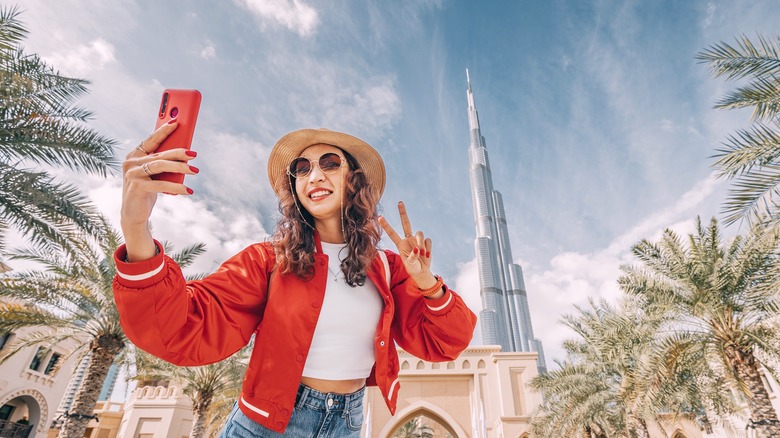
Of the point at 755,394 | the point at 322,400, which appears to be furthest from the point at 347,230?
the point at 755,394

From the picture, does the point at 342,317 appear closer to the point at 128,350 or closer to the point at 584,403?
the point at 128,350

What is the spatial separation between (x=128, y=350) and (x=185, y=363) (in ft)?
42.5

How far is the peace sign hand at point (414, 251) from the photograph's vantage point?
1556 mm

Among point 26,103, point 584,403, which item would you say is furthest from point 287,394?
point 584,403

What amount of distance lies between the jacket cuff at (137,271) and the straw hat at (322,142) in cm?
105

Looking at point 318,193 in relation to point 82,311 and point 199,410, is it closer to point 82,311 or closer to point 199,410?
point 82,311

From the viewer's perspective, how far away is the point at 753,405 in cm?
966

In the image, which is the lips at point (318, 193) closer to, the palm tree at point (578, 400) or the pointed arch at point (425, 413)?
the palm tree at point (578, 400)

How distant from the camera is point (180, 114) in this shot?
121 centimetres

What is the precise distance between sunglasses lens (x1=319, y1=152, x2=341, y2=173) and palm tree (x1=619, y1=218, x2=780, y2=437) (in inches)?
429

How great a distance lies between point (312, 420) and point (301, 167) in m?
1.13

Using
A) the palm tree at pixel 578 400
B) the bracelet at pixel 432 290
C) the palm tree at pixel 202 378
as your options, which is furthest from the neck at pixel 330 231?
the palm tree at pixel 578 400

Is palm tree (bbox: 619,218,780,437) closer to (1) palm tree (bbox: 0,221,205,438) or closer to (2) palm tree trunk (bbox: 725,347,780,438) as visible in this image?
(2) palm tree trunk (bbox: 725,347,780,438)

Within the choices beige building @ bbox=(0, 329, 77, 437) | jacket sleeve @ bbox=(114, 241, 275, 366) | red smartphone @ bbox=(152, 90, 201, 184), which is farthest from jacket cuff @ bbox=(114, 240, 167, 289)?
beige building @ bbox=(0, 329, 77, 437)
